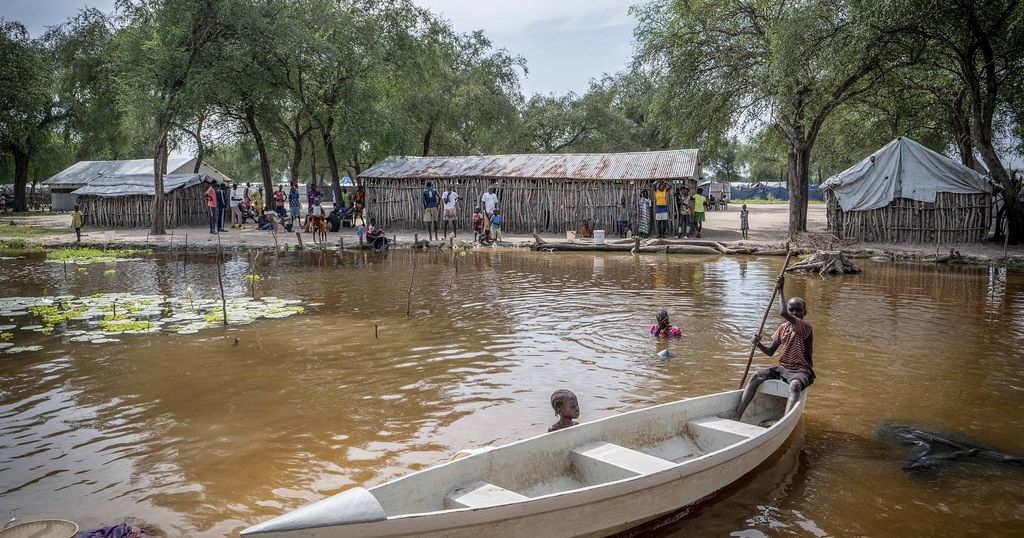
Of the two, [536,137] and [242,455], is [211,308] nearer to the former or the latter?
[242,455]

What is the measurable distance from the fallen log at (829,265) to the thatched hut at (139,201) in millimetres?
23379

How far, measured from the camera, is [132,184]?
28688mm

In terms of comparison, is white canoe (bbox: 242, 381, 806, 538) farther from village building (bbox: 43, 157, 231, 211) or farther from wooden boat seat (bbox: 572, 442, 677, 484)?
village building (bbox: 43, 157, 231, 211)

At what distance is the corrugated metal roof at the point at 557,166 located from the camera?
2408cm

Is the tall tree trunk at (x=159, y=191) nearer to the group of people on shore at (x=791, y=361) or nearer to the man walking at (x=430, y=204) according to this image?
the man walking at (x=430, y=204)

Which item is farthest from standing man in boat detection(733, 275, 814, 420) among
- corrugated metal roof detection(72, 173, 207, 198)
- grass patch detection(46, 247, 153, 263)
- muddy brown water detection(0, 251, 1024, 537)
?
corrugated metal roof detection(72, 173, 207, 198)

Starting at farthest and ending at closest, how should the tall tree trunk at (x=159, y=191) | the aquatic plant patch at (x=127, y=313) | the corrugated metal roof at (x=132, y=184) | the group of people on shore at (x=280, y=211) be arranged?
1. the corrugated metal roof at (x=132, y=184)
2. the group of people on shore at (x=280, y=211)
3. the tall tree trunk at (x=159, y=191)
4. the aquatic plant patch at (x=127, y=313)

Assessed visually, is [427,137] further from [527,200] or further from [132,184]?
[132,184]

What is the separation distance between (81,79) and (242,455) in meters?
34.6

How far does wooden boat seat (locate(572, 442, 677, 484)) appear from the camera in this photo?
5020 mm

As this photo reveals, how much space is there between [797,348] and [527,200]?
19.2 meters

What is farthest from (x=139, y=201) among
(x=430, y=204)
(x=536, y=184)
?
(x=536, y=184)

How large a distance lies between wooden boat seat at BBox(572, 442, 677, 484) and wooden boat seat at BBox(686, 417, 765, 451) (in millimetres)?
979

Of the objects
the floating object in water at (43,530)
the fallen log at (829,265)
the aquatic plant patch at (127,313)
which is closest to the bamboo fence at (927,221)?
the fallen log at (829,265)
